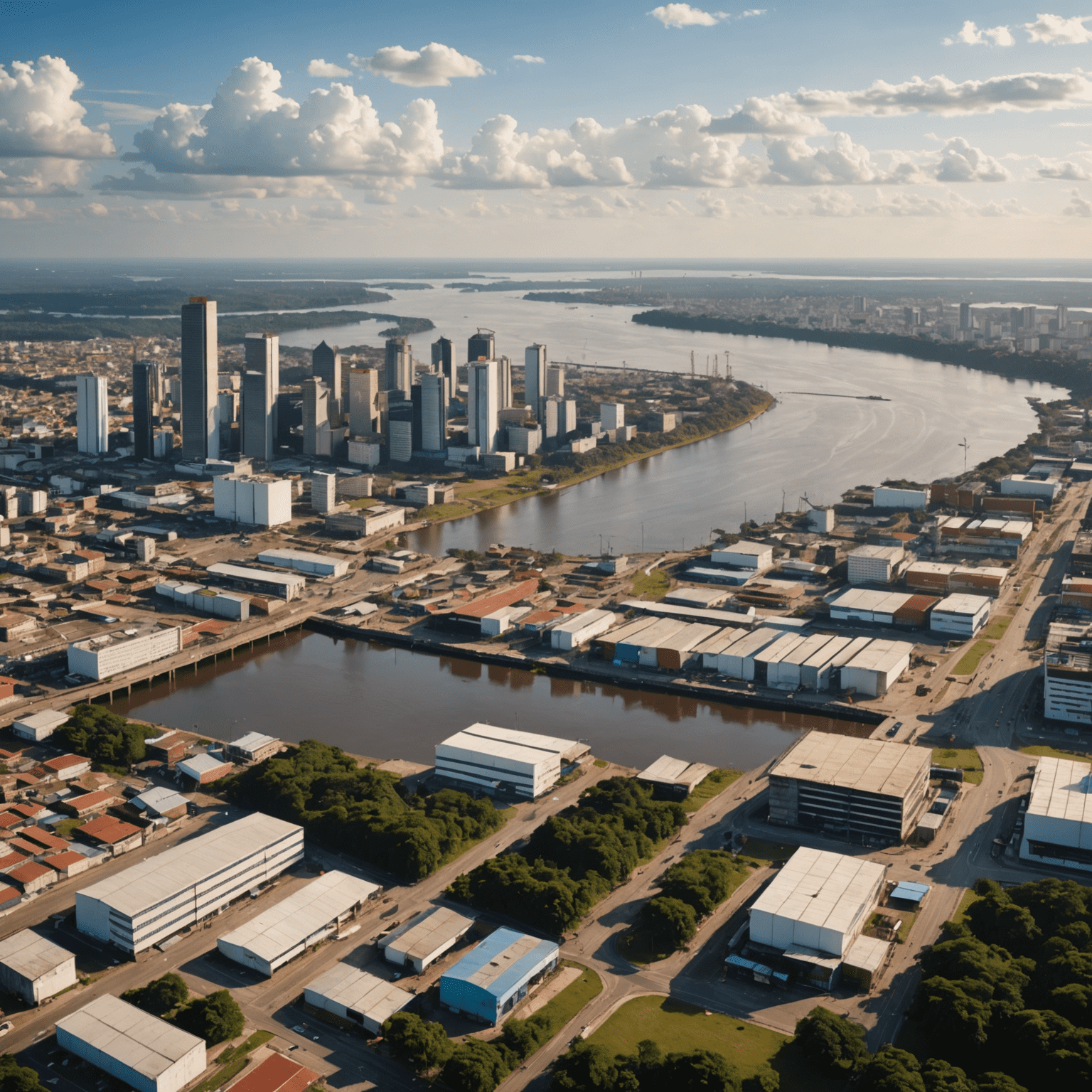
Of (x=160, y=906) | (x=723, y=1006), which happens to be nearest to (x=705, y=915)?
(x=723, y=1006)

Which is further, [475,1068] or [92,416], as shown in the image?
[92,416]

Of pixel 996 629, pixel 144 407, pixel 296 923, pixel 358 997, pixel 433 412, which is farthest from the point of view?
pixel 433 412

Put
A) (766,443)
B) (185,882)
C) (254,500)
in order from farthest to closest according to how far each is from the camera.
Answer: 1. (766,443)
2. (254,500)
3. (185,882)

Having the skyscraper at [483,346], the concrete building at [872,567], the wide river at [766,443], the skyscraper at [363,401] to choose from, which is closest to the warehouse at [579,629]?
the concrete building at [872,567]

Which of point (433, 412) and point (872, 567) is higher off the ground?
point (433, 412)

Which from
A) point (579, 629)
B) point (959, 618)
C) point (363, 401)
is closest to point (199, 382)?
point (363, 401)

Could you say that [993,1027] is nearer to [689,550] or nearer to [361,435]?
[689,550]

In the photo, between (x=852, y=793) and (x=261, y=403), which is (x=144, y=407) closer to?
(x=261, y=403)

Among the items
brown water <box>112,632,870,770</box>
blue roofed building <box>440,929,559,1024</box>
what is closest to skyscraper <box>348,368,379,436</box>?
brown water <box>112,632,870,770</box>
